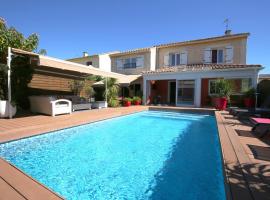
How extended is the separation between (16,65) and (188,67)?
1625 centimetres

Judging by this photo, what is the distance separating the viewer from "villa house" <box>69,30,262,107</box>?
1708 cm

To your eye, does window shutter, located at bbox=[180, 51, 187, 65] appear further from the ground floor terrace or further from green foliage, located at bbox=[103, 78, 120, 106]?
green foliage, located at bbox=[103, 78, 120, 106]

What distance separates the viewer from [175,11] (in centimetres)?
1689

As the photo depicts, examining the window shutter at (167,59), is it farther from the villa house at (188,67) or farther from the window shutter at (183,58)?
the window shutter at (183,58)

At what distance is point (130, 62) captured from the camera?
25000mm

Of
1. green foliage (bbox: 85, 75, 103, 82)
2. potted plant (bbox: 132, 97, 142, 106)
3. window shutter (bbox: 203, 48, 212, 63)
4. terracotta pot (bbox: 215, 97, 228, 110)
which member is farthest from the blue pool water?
window shutter (bbox: 203, 48, 212, 63)

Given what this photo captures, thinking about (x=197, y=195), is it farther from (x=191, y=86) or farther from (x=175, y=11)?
(x=191, y=86)

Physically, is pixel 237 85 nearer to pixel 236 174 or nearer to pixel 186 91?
pixel 186 91

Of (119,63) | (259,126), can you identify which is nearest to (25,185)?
(259,126)

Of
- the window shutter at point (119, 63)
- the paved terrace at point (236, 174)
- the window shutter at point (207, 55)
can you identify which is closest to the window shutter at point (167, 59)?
the window shutter at point (207, 55)

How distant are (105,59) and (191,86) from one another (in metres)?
13.6

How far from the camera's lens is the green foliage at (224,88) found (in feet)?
48.5

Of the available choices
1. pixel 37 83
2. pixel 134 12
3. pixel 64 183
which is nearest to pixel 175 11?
pixel 134 12

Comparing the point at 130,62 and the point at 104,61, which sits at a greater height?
the point at 104,61
